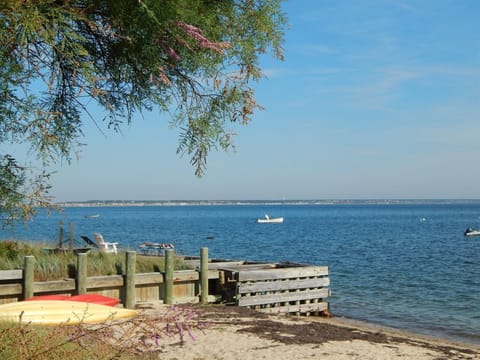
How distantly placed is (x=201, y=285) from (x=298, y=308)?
2862 millimetres

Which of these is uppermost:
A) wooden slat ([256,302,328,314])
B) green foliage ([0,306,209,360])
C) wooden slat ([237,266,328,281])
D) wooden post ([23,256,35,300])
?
green foliage ([0,306,209,360])

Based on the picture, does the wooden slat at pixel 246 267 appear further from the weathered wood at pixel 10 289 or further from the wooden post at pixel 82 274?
the weathered wood at pixel 10 289

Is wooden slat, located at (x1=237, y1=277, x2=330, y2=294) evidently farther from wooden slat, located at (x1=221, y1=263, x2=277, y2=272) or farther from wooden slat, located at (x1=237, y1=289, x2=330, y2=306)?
wooden slat, located at (x1=221, y1=263, x2=277, y2=272)

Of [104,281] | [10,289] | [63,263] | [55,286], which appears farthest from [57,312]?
[63,263]

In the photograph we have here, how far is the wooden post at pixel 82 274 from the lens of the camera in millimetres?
14266

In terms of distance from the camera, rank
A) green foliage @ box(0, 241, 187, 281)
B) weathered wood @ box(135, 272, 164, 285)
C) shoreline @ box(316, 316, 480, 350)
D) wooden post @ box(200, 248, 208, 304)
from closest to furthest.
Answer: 1. green foliage @ box(0, 241, 187, 281)
2. weathered wood @ box(135, 272, 164, 285)
3. wooden post @ box(200, 248, 208, 304)
4. shoreline @ box(316, 316, 480, 350)

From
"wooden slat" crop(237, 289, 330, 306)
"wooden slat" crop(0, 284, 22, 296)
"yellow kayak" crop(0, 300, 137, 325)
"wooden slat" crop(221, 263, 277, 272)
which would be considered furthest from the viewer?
"wooden slat" crop(221, 263, 277, 272)

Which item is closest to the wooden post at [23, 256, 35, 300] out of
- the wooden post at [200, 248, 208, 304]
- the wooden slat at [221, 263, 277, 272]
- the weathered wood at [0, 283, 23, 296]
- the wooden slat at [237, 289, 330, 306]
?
the weathered wood at [0, 283, 23, 296]

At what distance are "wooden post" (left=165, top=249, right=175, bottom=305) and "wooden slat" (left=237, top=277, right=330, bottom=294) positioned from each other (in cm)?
178

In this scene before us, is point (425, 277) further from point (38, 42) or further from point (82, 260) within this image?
point (38, 42)

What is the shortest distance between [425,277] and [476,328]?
13820 mm

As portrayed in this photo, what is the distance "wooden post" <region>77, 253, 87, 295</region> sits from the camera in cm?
1427

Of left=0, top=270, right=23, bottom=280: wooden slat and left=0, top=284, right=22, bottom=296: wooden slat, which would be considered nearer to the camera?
left=0, top=284, right=22, bottom=296: wooden slat

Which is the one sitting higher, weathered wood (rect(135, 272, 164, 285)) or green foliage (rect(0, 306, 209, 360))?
green foliage (rect(0, 306, 209, 360))
